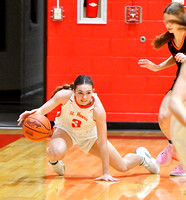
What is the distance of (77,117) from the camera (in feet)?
13.1

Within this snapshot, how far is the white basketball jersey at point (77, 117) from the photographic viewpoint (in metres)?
3.98

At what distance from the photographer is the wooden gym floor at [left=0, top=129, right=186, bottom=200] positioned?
358 cm

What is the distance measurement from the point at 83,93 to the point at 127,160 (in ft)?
2.53

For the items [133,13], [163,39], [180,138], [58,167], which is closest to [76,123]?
[58,167]

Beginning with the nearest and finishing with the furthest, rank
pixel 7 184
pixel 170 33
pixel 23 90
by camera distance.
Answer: pixel 7 184 < pixel 170 33 < pixel 23 90

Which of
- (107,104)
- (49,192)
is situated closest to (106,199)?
(49,192)

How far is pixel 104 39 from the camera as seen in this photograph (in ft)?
22.6

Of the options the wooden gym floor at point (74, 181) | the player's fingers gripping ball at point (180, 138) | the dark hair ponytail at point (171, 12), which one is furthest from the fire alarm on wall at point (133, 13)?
the player's fingers gripping ball at point (180, 138)

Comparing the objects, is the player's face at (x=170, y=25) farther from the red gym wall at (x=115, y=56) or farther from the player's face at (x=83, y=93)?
the red gym wall at (x=115, y=56)

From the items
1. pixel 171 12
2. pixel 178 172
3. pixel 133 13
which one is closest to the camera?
pixel 171 12

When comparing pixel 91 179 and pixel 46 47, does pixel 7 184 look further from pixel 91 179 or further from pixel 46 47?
pixel 46 47

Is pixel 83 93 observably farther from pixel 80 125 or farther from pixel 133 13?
pixel 133 13

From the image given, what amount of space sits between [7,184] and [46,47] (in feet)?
11.1

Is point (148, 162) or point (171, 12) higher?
point (171, 12)
